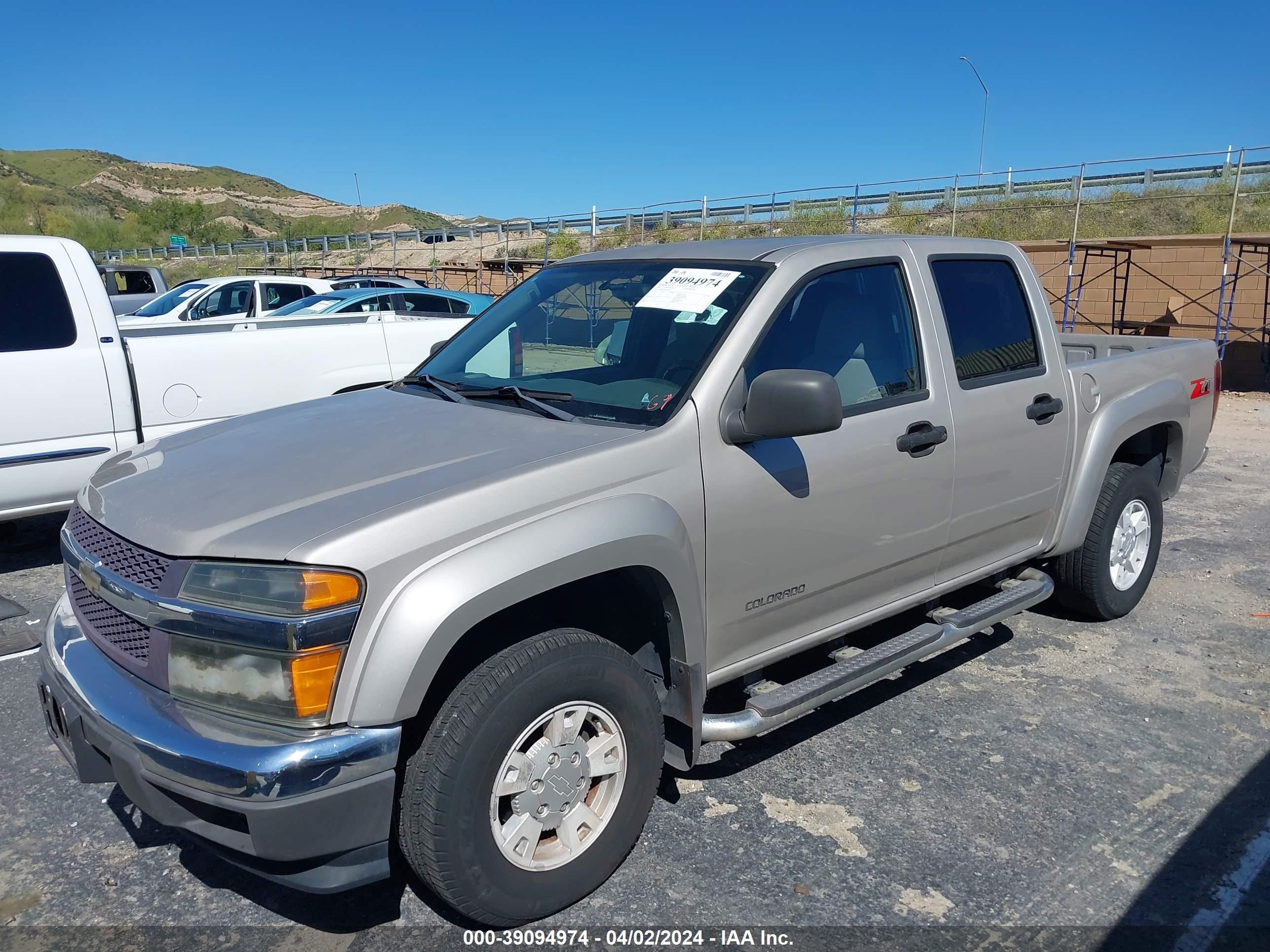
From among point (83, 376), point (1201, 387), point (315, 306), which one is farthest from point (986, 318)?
point (315, 306)

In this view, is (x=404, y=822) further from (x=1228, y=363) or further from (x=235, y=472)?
(x=1228, y=363)

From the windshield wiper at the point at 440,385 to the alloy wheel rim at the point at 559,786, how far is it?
131cm

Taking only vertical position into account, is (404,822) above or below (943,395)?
below

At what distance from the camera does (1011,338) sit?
13.8ft

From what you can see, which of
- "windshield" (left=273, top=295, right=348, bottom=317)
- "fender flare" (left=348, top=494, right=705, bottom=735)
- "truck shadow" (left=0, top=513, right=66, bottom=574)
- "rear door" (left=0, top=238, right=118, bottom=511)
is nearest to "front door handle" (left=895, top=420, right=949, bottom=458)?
"fender flare" (left=348, top=494, right=705, bottom=735)

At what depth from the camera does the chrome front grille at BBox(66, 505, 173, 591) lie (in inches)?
97.1

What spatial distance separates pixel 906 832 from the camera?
321 cm

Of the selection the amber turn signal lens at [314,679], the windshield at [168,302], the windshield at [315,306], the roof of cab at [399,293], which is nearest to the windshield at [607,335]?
the amber turn signal lens at [314,679]

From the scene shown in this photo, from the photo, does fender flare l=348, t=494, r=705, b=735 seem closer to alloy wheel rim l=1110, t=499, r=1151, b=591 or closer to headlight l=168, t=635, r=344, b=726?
headlight l=168, t=635, r=344, b=726

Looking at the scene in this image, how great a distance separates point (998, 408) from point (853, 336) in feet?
2.55

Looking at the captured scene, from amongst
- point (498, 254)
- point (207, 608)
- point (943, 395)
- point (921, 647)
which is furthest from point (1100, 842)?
point (498, 254)

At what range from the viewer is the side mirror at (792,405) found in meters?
2.83

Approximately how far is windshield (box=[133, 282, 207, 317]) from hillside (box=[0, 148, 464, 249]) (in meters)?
60.0

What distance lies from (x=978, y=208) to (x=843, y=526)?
74.2 ft
